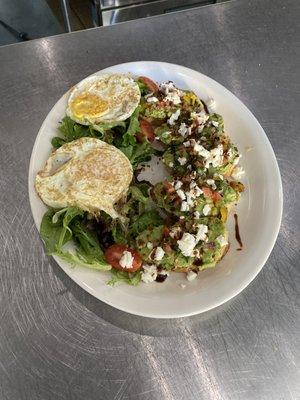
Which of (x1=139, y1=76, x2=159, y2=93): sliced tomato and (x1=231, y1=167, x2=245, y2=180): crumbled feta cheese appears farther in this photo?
(x1=139, y1=76, x2=159, y2=93): sliced tomato

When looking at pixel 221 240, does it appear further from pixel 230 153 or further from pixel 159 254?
pixel 230 153

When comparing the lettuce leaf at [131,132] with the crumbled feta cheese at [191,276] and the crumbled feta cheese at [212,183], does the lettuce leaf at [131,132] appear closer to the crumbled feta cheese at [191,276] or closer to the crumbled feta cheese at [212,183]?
the crumbled feta cheese at [212,183]

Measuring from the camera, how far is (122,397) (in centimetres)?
197

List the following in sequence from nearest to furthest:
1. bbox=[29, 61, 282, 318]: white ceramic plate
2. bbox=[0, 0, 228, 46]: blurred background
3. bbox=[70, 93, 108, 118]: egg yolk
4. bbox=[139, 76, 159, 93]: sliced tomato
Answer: bbox=[29, 61, 282, 318]: white ceramic plate
bbox=[70, 93, 108, 118]: egg yolk
bbox=[139, 76, 159, 93]: sliced tomato
bbox=[0, 0, 228, 46]: blurred background

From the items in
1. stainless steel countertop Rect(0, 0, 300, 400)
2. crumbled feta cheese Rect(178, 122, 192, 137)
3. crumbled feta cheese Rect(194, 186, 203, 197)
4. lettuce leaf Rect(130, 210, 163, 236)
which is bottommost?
stainless steel countertop Rect(0, 0, 300, 400)

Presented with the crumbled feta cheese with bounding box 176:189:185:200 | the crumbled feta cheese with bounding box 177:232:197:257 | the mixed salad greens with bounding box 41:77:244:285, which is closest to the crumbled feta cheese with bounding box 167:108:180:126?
the mixed salad greens with bounding box 41:77:244:285

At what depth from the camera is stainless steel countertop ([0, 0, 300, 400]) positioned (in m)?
2.00

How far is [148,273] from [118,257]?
158mm

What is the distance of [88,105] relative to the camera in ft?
7.77

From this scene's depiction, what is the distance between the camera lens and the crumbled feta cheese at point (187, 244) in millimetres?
1933

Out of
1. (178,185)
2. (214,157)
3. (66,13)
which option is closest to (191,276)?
(178,185)

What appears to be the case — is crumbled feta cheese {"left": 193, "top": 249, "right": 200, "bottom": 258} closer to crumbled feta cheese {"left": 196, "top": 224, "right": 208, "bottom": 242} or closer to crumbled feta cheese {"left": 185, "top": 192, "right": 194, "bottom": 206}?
crumbled feta cheese {"left": 196, "top": 224, "right": 208, "bottom": 242}

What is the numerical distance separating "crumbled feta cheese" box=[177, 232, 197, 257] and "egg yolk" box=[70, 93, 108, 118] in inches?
34.8

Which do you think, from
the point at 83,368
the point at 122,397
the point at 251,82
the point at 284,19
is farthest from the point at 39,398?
the point at 284,19
